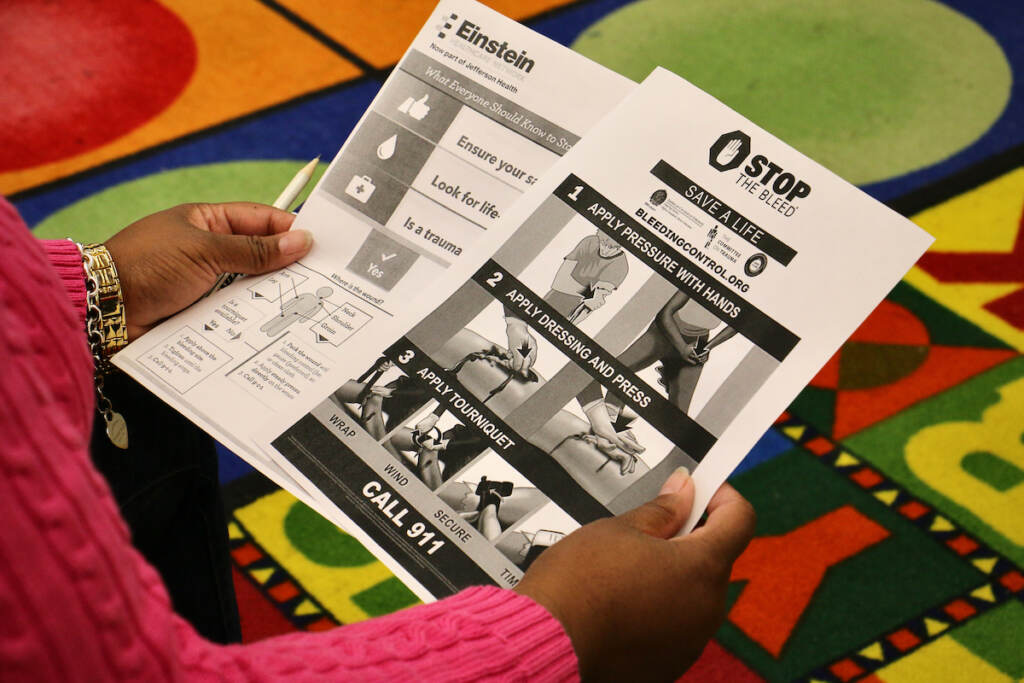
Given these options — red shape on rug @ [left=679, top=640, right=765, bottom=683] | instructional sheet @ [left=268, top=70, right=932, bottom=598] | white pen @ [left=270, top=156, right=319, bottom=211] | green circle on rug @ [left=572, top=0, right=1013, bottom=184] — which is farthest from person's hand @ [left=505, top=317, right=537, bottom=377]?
green circle on rug @ [left=572, top=0, right=1013, bottom=184]

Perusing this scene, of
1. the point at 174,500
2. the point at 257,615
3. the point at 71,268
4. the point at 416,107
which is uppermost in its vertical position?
the point at 416,107

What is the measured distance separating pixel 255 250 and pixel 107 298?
0.11 meters

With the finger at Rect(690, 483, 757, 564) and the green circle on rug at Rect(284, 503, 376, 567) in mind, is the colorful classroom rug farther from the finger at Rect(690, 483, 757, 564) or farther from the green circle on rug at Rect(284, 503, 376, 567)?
the finger at Rect(690, 483, 757, 564)

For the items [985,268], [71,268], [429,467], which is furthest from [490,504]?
[985,268]

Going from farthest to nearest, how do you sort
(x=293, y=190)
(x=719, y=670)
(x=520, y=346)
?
(x=719, y=670)
(x=293, y=190)
(x=520, y=346)

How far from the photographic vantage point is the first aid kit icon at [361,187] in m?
0.74

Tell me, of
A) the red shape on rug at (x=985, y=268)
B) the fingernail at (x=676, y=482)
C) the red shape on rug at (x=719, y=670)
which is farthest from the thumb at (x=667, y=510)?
the red shape on rug at (x=985, y=268)

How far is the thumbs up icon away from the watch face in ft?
0.88

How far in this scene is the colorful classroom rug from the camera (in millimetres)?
1138

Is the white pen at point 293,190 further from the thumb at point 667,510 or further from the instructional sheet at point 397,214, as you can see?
the thumb at point 667,510

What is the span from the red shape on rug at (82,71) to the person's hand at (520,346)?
1.30 meters

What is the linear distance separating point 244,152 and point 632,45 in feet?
2.44

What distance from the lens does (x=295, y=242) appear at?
2.37 ft

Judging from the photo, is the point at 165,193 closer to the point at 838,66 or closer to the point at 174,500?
the point at 174,500
